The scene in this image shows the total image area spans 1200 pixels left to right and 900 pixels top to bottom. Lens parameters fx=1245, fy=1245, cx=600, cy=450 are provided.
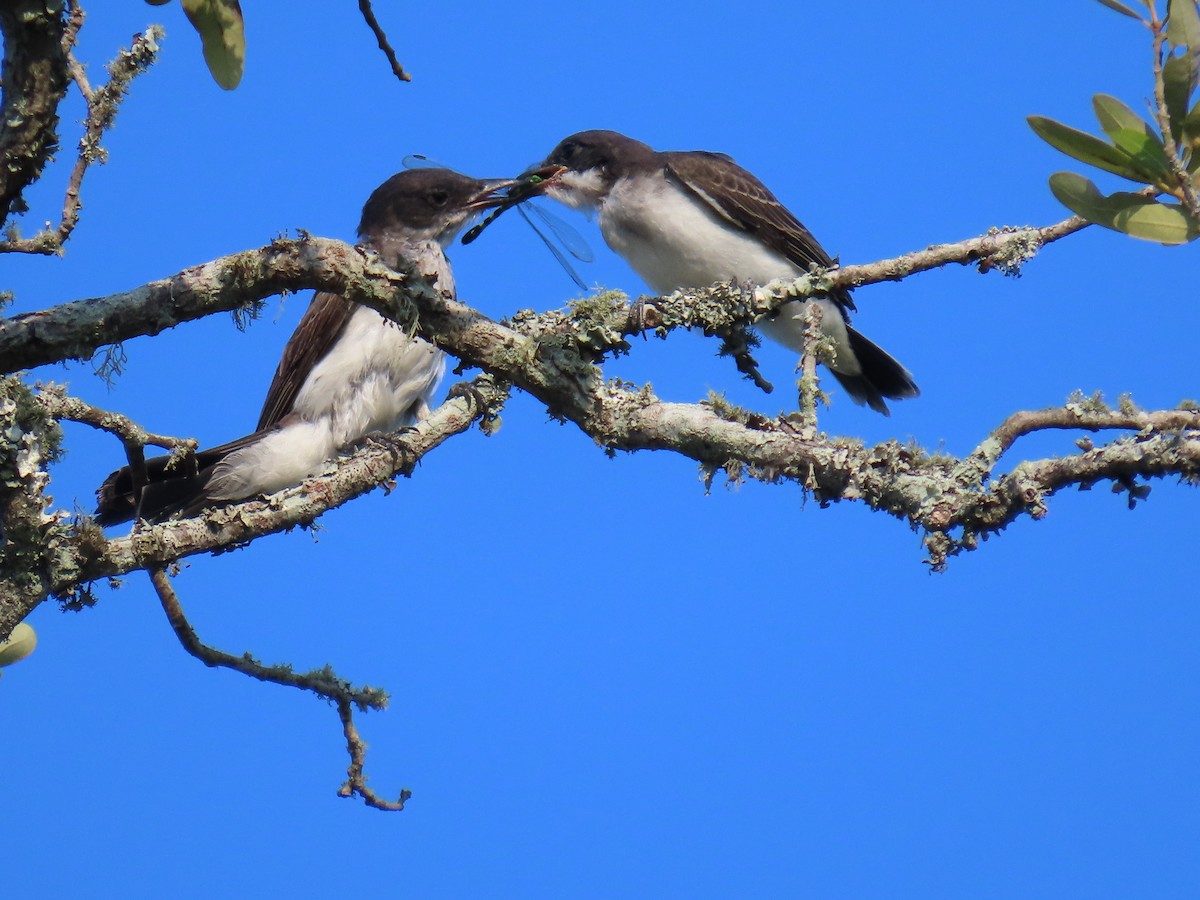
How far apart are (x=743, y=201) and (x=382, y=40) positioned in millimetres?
5080

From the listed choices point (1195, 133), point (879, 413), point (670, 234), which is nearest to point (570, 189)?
point (670, 234)

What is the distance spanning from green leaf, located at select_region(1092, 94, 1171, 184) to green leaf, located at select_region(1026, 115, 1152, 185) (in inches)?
1.1

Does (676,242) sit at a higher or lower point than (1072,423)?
higher

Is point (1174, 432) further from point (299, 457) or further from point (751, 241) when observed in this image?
point (751, 241)

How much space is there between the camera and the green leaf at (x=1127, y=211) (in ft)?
9.50

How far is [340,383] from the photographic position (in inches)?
249

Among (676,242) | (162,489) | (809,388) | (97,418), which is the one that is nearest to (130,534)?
(97,418)

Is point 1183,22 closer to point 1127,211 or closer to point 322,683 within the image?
point 1127,211

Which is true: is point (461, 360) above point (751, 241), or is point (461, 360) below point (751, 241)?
below

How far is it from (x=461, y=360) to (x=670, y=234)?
14.4 feet

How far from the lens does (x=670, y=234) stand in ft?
26.2

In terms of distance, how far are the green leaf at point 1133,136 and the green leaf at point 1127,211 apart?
0.08 meters

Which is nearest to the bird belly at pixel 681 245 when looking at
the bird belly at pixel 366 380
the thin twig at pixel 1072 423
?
the bird belly at pixel 366 380

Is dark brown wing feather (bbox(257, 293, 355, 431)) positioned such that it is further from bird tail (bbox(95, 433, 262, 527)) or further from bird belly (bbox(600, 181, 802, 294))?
bird belly (bbox(600, 181, 802, 294))
